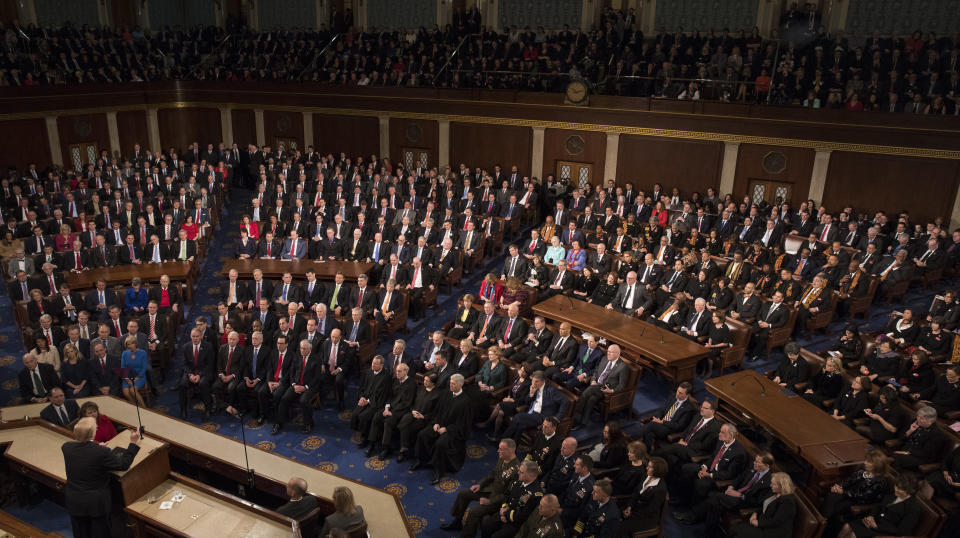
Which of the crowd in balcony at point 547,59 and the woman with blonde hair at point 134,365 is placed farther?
the crowd in balcony at point 547,59

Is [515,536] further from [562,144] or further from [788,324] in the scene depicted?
[562,144]

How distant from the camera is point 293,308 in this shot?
9383 millimetres

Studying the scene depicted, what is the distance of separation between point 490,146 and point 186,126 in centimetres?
1116

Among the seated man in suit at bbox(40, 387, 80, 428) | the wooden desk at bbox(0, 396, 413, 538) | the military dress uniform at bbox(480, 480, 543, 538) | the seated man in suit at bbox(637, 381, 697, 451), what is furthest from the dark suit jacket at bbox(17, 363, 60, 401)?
the seated man in suit at bbox(637, 381, 697, 451)

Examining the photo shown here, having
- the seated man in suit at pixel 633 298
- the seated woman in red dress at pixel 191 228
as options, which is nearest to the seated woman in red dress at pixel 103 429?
the seated man in suit at pixel 633 298

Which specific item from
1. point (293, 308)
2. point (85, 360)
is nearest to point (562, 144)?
point (293, 308)

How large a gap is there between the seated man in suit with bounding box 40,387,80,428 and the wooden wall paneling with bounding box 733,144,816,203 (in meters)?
14.4

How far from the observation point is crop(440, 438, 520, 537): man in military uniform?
236 inches

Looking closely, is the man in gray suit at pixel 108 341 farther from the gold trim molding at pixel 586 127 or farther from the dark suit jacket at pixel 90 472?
the gold trim molding at pixel 586 127

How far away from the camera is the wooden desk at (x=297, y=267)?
11.4 metres

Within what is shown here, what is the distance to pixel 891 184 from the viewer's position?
47.2 feet

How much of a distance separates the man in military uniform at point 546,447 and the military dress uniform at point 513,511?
0.62 m

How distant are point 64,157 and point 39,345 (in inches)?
533

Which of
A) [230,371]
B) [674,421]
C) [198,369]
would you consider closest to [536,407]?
[674,421]
